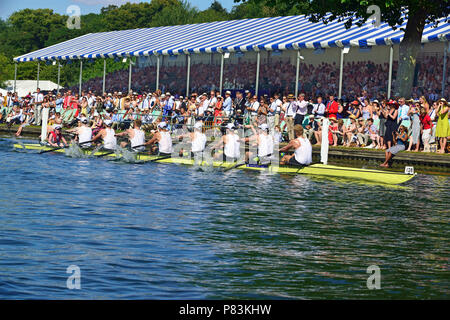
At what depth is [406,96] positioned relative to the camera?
26.8m

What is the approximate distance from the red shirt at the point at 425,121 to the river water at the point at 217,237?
9.29 feet

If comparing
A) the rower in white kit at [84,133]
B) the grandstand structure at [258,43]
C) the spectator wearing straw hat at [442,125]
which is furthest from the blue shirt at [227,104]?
the spectator wearing straw hat at [442,125]

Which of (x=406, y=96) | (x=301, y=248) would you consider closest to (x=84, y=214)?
(x=301, y=248)

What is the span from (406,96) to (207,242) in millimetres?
17106

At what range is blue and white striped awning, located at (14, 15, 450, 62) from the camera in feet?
92.2

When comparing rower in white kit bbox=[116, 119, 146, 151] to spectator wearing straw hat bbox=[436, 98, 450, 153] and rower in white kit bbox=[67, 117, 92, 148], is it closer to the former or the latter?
rower in white kit bbox=[67, 117, 92, 148]

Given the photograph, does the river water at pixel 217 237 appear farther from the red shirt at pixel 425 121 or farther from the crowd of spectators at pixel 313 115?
the crowd of spectators at pixel 313 115

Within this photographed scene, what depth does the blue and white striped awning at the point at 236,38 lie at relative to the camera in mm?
28106

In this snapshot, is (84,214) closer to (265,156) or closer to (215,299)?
(215,299)

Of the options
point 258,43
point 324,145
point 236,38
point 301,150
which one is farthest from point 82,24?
point 301,150

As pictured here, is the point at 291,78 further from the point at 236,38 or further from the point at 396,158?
the point at 396,158

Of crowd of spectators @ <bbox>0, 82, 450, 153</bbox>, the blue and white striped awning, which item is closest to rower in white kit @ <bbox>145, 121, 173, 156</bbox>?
crowd of spectators @ <bbox>0, 82, 450, 153</bbox>
